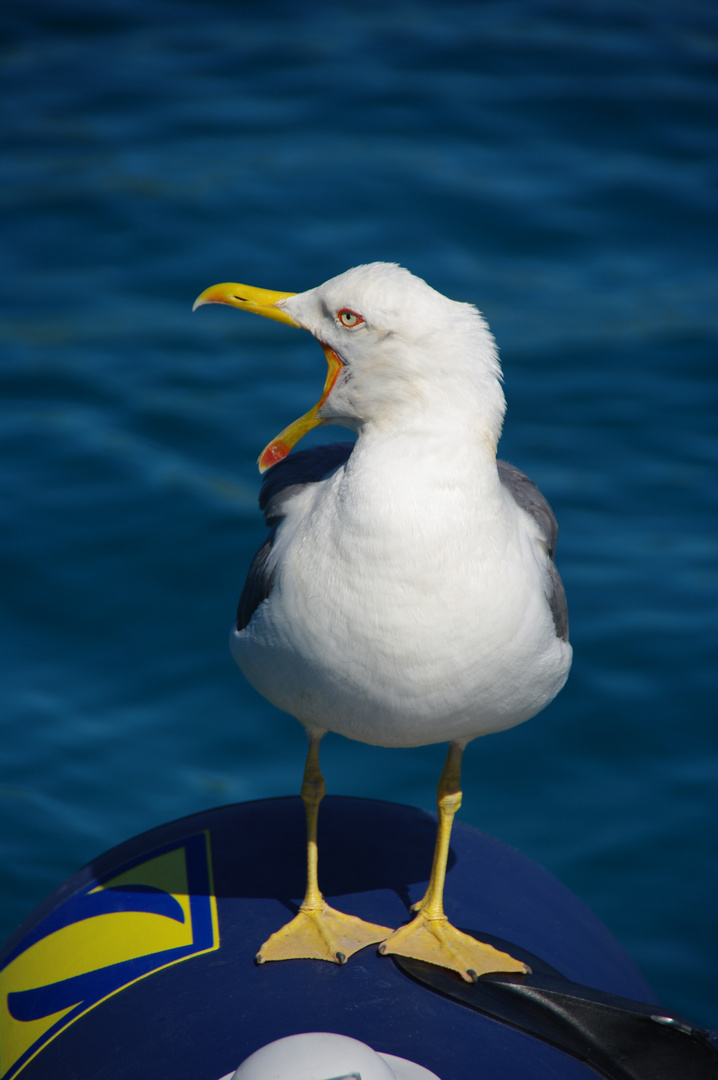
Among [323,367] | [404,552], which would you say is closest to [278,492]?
[404,552]

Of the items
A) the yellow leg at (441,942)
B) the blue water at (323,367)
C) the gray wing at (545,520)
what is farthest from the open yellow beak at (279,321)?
the blue water at (323,367)

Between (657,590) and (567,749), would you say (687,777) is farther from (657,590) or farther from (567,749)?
(657,590)

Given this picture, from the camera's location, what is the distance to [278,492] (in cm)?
373

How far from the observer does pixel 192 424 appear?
8898 mm

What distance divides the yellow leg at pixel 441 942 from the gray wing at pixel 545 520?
782mm

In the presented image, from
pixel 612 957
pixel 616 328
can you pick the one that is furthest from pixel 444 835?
pixel 616 328

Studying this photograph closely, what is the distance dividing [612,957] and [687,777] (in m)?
2.82

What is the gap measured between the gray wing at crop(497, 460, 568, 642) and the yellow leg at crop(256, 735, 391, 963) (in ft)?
2.83

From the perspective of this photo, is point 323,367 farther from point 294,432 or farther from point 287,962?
point 287,962

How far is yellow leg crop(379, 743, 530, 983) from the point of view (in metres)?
3.36

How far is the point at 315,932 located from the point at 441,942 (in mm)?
380

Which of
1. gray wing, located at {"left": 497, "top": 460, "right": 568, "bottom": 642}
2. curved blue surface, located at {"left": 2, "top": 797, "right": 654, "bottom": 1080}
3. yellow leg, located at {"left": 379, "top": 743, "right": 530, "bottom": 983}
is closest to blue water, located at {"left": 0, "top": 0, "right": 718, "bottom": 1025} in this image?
curved blue surface, located at {"left": 2, "top": 797, "right": 654, "bottom": 1080}

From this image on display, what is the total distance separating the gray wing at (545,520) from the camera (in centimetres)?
358

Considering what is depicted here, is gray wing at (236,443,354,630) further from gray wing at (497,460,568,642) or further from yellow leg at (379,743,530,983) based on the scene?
yellow leg at (379,743,530,983)
